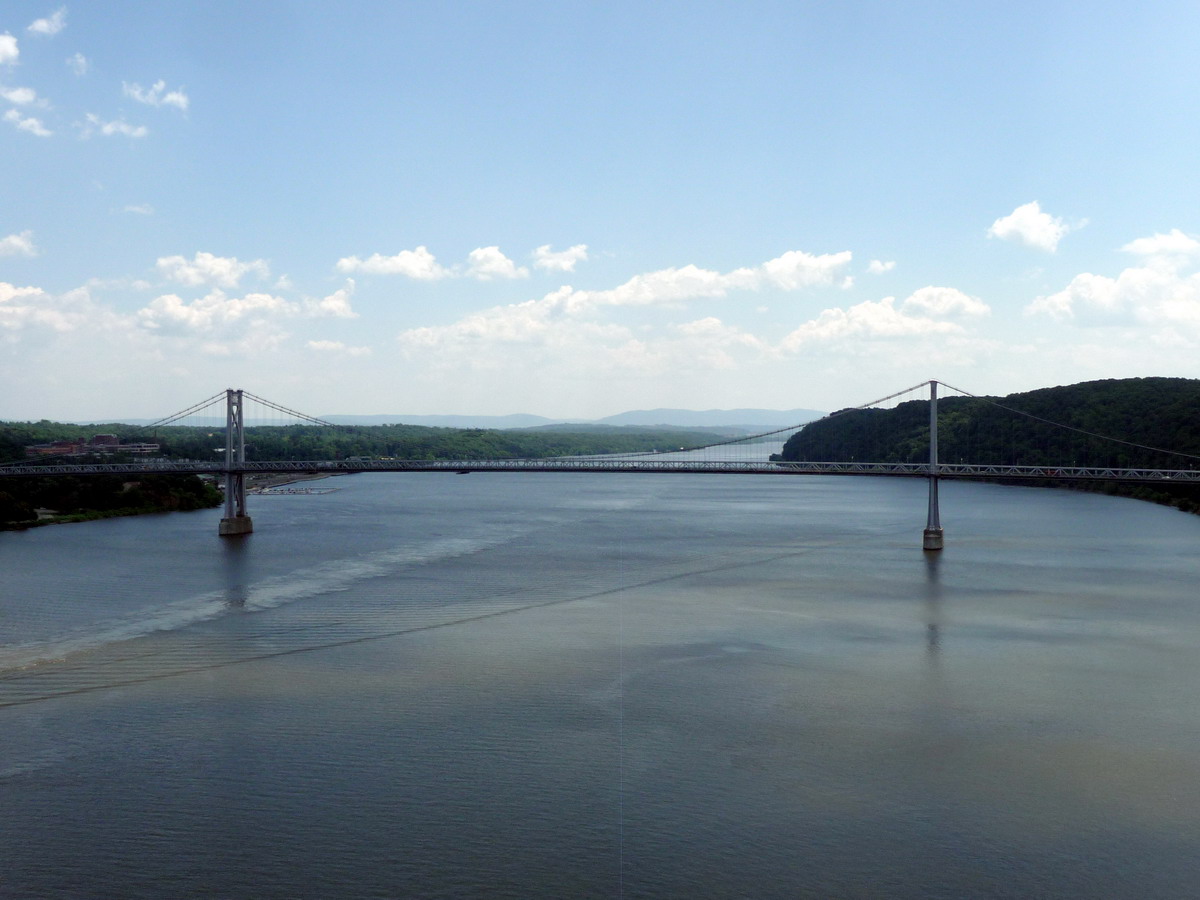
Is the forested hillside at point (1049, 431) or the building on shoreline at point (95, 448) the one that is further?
the building on shoreline at point (95, 448)

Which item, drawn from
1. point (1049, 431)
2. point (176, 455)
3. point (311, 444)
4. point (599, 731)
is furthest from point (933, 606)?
point (311, 444)

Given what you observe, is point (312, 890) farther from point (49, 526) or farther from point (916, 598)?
point (49, 526)

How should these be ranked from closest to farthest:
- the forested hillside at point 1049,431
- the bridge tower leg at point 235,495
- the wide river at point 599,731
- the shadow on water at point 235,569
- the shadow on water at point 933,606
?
the wide river at point 599,731 < the shadow on water at point 933,606 < the shadow on water at point 235,569 < the bridge tower leg at point 235,495 < the forested hillside at point 1049,431

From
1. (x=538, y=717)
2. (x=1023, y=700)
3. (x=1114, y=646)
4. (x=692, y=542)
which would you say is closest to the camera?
(x=538, y=717)

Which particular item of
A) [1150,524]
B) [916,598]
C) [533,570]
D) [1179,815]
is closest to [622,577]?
[533,570]

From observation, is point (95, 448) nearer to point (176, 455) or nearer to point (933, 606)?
point (176, 455)

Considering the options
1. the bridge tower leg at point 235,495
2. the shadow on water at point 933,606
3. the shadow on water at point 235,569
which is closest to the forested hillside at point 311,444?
the bridge tower leg at point 235,495

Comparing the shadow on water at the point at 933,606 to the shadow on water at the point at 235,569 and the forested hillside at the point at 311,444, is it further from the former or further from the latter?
the forested hillside at the point at 311,444
